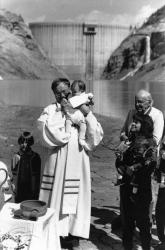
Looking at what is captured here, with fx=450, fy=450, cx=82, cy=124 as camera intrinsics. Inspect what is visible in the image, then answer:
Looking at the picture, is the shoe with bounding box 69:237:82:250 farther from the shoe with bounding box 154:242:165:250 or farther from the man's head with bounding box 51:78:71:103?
the man's head with bounding box 51:78:71:103

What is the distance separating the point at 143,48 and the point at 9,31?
33.8m

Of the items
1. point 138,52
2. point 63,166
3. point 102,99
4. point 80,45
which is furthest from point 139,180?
point 80,45

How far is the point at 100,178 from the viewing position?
7.06 metres

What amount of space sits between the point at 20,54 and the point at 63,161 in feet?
317

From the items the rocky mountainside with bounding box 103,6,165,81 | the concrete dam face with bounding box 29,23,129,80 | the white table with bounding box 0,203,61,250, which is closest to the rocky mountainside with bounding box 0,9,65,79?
the concrete dam face with bounding box 29,23,129,80

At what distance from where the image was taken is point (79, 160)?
12.5 ft

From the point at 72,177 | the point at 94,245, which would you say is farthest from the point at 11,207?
the point at 94,245

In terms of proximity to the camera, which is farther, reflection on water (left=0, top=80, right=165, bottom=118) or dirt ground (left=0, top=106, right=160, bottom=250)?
reflection on water (left=0, top=80, right=165, bottom=118)

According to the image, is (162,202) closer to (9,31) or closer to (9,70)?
(9,70)

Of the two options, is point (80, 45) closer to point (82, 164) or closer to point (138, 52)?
point (138, 52)

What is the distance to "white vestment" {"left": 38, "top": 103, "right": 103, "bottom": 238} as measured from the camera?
372 cm

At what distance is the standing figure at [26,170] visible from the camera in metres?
4.07

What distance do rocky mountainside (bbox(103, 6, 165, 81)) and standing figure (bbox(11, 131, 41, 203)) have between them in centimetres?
9025

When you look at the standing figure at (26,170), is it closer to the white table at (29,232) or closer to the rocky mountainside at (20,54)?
the white table at (29,232)
